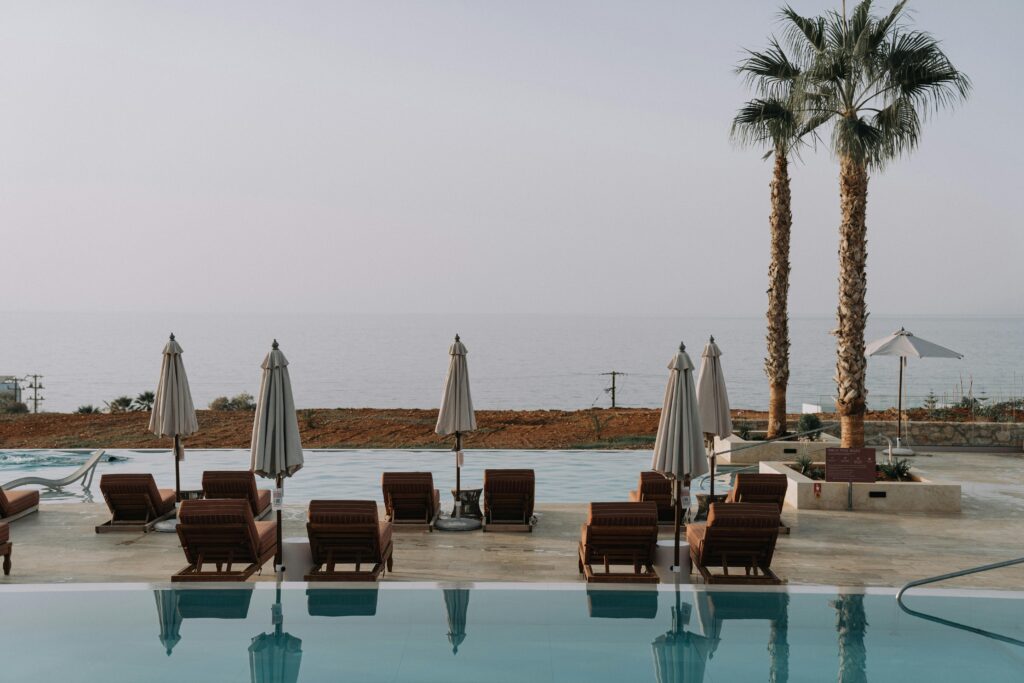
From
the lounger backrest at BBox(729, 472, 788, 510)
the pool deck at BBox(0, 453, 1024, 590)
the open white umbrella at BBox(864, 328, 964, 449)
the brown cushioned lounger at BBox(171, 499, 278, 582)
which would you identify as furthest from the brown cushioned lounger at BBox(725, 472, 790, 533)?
the open white umbrella at BBox(864, 328, 964, 449)

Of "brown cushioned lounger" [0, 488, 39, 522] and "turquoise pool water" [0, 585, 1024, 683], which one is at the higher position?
"brown cushioned lounger" [0, 488, 39, 522]

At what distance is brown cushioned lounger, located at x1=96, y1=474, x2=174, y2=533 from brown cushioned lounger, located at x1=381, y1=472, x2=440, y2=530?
3102 mm

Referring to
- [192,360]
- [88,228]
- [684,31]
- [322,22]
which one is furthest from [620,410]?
[192,360]

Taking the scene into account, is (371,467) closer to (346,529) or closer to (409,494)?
(409,494)

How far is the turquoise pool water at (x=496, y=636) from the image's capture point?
23.0ft

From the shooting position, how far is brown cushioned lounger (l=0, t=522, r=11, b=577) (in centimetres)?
974

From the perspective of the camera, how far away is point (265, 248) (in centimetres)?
10000

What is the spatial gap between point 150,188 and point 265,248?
817 inches

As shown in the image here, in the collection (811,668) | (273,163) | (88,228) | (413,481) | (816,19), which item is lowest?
(811,668)

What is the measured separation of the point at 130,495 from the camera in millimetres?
11953

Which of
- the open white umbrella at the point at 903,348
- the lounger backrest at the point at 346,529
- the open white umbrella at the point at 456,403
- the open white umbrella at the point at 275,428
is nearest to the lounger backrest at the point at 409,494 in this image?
the open white umbrella at the point at 456,403

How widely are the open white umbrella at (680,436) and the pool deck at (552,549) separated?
60.8 inches

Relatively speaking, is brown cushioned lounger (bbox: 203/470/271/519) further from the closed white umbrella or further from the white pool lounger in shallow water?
the white pool lounger in shallow water

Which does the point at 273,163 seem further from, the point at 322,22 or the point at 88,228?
the point at 322,22
